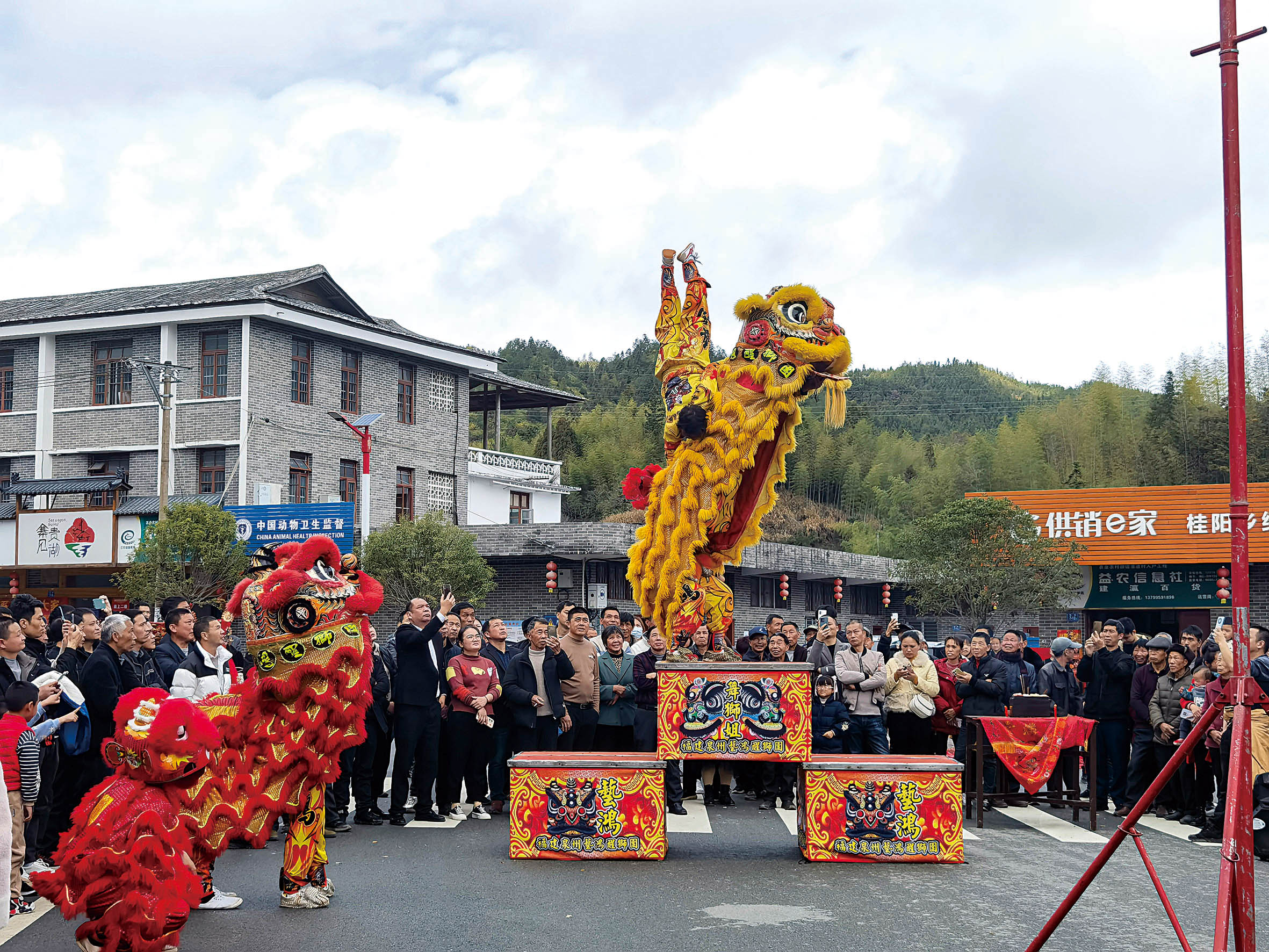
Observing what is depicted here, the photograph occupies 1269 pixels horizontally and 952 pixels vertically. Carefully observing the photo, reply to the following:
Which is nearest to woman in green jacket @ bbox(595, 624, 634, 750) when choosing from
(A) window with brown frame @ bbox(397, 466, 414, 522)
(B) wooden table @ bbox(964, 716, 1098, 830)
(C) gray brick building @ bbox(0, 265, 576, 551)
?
(B) wooden table @ bbox(964, 716, 1098, 830)

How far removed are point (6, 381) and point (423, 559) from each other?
12.7 metres

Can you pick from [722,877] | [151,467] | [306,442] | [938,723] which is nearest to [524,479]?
[306,442]

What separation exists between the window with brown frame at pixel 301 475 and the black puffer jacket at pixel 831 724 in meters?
20.6

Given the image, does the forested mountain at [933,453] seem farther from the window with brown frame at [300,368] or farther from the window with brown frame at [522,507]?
the window with brown frame at [300,368]

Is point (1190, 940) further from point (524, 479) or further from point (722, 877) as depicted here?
point (524, 479)

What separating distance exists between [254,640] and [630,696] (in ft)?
15.0

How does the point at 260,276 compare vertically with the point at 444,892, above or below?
above

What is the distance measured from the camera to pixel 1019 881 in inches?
291

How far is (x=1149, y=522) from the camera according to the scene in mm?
30031

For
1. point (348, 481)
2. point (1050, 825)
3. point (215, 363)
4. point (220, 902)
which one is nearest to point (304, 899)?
point (220, 902)

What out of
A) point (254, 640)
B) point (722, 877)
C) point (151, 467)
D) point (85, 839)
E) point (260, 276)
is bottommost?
point (722, 877)

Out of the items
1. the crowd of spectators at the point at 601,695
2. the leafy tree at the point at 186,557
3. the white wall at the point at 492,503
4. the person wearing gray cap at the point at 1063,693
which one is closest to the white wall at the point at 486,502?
the white wall at the point at 492,503

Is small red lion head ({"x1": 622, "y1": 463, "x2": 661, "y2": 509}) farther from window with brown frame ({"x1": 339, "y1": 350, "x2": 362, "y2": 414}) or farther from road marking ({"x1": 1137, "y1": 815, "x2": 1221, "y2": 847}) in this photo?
window with brown frame ({"x1": 339, "y1": 350, "x2": 362, "y2": 414})

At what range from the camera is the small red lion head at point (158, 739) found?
5652 millimetres
